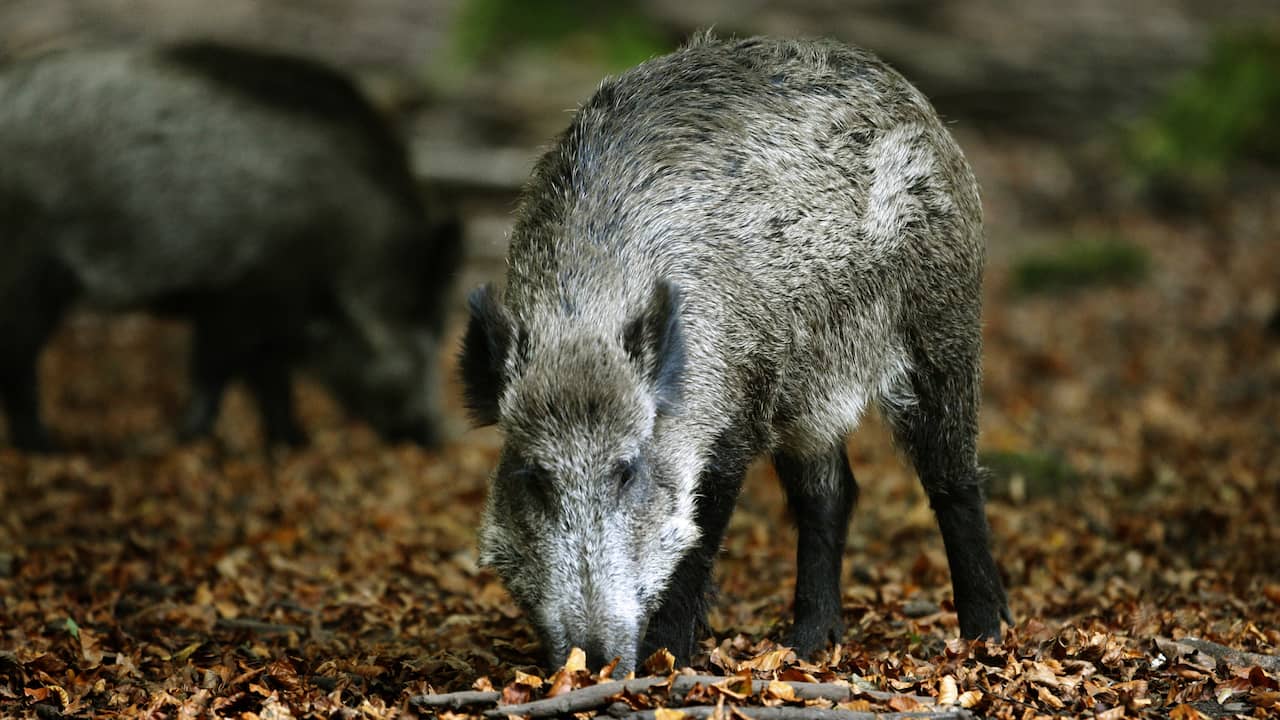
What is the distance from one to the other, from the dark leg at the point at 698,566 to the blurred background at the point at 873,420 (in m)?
0.75

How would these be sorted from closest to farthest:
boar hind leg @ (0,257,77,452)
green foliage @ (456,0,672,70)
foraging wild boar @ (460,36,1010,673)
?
foraging wild boar @ (460,36,1010,673)
boar hind leg @ (0,257,77,452)
green foliage @ (456,0,672,70)

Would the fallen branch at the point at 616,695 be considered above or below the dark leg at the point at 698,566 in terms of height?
below

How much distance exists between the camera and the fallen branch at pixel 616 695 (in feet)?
13.3

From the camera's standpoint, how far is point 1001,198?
15.5m

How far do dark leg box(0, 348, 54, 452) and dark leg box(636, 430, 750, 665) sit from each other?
257 inches

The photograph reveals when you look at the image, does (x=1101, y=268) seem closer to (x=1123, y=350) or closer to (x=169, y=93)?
(x=1123, y=350)

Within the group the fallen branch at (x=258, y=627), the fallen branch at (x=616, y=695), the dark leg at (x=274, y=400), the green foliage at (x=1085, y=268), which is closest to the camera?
the fallen branch at (x=616, y=695)

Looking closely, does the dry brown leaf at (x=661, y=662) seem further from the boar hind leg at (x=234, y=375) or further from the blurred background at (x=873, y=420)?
the boar hind leg at (x=234, y=375)

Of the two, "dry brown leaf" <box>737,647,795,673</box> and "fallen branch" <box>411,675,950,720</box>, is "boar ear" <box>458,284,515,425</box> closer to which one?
"fallen branch" <box>411,675,950,720</box>

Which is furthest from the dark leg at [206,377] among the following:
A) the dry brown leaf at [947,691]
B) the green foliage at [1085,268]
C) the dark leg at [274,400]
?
the green foliage at [1085,268]

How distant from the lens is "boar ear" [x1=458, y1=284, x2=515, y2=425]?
4.56 metres

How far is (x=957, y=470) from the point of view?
5.56 meters

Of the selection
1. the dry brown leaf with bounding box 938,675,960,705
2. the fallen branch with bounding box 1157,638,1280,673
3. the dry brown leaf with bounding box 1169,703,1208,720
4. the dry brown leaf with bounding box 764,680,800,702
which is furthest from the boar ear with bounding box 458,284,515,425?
the fallen branch with bounding box 1157,638,1280,673

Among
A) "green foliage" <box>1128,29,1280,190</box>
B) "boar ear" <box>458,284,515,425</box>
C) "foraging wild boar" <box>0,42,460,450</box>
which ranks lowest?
"boar ear" <box>458,284,515,425</box>
